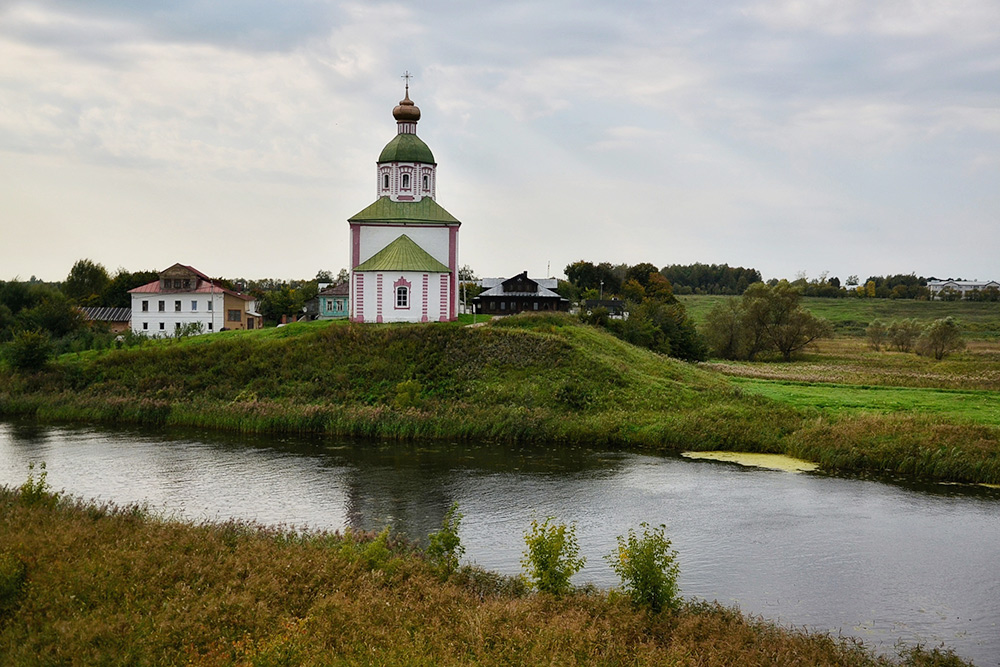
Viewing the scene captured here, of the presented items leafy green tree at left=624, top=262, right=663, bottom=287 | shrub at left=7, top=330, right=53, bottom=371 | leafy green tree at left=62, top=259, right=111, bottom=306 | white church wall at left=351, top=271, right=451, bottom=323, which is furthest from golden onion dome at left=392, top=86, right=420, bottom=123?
leafy green tree at left=624, top=262, right=663, bottom=287

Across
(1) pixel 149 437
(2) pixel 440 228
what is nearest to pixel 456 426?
(1) pixel 149 437

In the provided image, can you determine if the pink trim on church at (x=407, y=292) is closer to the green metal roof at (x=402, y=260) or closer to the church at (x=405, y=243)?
the church at (x=405, y=243)

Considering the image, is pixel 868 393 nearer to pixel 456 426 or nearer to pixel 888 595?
pixel 456 426

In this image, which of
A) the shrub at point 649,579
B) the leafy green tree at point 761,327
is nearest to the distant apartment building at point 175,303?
the leafy green tree at point 761,327

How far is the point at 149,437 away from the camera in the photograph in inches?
1241

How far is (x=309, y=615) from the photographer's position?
11.8m

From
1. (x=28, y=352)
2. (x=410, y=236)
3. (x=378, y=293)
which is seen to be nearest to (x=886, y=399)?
(x=378, y=293)

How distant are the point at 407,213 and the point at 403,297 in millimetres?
6092

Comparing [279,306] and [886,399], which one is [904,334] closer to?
[886,399]

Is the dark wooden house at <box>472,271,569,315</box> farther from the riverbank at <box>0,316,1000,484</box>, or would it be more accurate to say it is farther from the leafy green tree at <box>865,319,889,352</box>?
the leafy green tree at <box>865,319,889,352</box>

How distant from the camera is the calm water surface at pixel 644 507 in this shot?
592 inches

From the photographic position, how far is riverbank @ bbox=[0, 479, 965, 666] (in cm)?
1093

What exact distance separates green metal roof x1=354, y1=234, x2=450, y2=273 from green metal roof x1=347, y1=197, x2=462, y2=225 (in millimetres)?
1570

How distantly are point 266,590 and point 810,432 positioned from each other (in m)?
21.2
